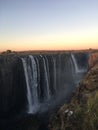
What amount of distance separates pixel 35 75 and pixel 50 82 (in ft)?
7.38

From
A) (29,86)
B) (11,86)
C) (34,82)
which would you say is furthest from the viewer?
(34,82)

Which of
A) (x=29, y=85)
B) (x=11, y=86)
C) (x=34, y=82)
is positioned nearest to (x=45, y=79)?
(x=34, y=82)

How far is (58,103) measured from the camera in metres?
23.5

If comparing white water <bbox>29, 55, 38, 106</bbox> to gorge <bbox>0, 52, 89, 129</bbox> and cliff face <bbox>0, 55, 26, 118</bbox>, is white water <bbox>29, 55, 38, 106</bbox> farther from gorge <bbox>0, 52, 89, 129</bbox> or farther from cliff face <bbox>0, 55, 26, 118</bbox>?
cliff face <bbox>0, 55, 26, 118</bbox>

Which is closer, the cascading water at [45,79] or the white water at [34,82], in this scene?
the cascading water at [45,79]

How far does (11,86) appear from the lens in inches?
905

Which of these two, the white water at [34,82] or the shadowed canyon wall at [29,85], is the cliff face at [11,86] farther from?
the white water at [34,82]

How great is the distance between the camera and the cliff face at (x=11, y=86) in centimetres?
2245

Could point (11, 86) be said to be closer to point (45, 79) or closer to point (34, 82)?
point (34, 82)

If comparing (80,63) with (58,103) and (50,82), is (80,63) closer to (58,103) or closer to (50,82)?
(50,82)

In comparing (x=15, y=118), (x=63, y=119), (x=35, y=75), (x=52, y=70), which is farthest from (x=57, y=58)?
(x=63, y=119)

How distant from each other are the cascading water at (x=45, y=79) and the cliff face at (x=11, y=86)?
59cm

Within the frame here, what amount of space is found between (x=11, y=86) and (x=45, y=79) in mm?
3833

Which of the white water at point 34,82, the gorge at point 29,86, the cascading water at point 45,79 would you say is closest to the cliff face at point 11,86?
the gorge at point 29,86
